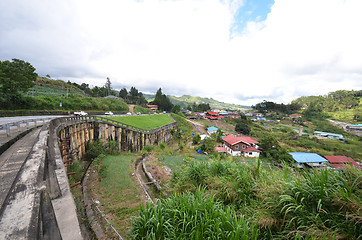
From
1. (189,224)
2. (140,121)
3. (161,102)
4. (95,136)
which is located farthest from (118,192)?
(161,102)

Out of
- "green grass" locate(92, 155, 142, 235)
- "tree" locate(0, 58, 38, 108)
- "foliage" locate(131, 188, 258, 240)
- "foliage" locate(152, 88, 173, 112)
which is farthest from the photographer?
"foliage" locate(152, 88, 173, 112)

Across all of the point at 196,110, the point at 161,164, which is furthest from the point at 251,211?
the point at 196,110

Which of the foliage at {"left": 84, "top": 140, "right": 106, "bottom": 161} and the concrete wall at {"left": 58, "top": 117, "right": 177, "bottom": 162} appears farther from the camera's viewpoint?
the foliage at {"left": 84, "top": 140, "right": 106, "bottom": 161}

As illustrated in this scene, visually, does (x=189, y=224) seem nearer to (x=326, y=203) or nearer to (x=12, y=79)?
(x=326, y=203)

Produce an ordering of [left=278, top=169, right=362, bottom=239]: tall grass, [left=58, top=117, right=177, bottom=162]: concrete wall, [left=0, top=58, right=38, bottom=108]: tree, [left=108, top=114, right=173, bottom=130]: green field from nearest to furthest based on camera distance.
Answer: [left=278, top=169, right=362, bottom=239]: tall grass → [left=58, top=117, right=177, bottom=162]: concrete wall → [left=0, top=58, right=38, bottom=108]: tree → [left=108, top=114, right=173, bottom=130]: green field

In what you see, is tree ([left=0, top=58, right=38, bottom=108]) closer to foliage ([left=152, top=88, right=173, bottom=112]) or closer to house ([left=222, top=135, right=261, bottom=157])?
house ([left=222, top=135, right=261, bottom=157])

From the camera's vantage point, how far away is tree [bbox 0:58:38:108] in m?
18.8

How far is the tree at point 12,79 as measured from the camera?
18781mm

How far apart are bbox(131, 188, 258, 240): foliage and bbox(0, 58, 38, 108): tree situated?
1069 inches

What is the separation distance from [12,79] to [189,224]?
31.0m

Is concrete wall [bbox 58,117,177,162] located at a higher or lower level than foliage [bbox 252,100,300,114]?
lower

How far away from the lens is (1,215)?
1.48 metres

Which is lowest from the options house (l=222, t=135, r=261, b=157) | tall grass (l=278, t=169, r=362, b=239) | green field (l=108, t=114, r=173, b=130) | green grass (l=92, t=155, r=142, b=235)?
house (l=222, t=135, r=261, b=157)

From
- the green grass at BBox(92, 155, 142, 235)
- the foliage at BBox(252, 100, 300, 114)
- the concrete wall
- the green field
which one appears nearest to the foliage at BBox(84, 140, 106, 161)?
the concrete wall
